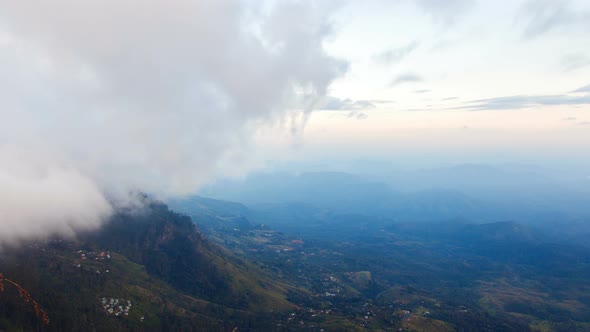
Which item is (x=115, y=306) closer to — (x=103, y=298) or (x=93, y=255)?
(x=103, y=298)

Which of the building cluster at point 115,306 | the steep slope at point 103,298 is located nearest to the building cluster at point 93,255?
the steep slope at point 103,298

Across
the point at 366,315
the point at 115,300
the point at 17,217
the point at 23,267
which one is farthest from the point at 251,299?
the point at 17,217

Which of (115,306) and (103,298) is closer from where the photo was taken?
(103,298)

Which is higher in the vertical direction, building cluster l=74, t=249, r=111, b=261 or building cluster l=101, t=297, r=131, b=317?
building cluster l=74, t=249, r=111, b=261

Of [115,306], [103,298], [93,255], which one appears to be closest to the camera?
[103,298]

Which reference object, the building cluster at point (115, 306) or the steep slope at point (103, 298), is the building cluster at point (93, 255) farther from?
the building cluster at point (115, 306)

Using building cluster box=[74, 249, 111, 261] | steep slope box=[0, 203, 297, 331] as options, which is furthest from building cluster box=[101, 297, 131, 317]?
building cluster box=[74, 249, 111, 261]

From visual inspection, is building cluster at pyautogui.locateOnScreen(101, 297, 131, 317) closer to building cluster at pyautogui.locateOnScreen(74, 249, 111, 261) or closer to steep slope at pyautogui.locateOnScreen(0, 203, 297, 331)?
steep slope at pyautogui.locateOnScreen(0, 203, 297, 331)

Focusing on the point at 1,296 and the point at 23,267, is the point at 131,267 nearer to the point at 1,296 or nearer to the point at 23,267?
the point at 23,267

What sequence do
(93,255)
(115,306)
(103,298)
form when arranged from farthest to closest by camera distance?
(93,255), (115,306), (103,298)

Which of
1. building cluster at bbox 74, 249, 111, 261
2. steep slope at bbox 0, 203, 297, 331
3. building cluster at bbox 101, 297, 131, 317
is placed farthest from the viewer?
building cluster at bbox 74, 249, 111, 261

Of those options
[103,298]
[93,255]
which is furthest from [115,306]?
[93,255]
